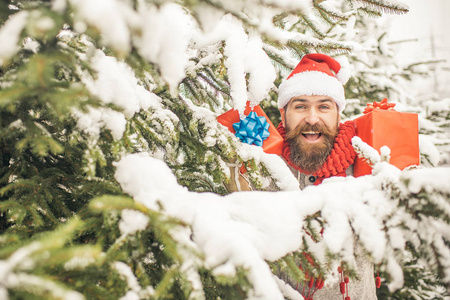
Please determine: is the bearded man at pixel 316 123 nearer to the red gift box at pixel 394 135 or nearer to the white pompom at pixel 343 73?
the white pompom at pixel 343 73

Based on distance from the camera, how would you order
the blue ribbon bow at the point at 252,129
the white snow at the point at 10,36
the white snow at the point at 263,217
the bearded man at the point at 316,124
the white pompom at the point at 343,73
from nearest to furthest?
the white snow at the point at 10,36
the white snow at the point at 263,217
the blue ribbon bow at the point at 252,129
the bearded man at the point at 316,124
the white pompom at the point at 343,73

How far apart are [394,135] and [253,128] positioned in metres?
1.19

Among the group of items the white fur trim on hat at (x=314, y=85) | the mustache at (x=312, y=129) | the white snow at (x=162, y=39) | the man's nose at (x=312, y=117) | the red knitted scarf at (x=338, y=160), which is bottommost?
the red knitted scarf at (x=338, y=160)

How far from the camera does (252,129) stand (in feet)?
6.14

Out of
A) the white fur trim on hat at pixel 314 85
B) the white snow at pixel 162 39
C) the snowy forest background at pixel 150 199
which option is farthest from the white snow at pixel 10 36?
the white fur trim on hat at pixel 314 85

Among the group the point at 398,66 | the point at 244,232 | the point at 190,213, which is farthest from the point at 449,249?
the point at 398,66

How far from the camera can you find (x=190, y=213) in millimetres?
903

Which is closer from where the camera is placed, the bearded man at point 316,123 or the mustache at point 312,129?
the bearded man at point 316,123

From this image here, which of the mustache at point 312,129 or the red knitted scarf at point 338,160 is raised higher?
the mustache at point 312,129

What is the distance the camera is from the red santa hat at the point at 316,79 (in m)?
2.36

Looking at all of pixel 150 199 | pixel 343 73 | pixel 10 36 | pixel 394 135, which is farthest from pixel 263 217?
pixel 343 73

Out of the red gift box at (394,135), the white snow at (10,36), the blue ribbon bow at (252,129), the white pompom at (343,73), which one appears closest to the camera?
the white snow at (10,36)

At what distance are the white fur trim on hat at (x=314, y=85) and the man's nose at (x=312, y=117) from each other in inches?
6.1

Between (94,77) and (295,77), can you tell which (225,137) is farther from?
(295,77)
